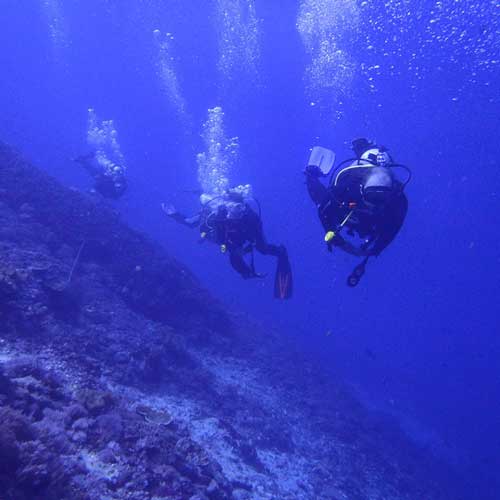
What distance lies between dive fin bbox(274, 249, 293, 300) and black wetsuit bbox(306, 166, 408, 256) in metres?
3.52

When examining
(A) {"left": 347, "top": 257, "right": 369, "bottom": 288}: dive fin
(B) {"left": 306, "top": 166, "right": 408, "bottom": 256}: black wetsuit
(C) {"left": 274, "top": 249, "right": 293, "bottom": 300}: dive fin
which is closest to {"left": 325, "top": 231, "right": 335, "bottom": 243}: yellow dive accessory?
(B) {"left": 306, "top": 166, "right": 408, "bottom": 256}: black wetsuit

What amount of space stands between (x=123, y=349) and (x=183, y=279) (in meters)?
5.08

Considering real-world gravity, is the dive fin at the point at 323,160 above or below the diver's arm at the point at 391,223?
above

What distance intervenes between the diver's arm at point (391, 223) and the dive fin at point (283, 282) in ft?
12.0

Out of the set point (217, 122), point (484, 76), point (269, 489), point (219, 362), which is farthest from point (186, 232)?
point (269, 489)

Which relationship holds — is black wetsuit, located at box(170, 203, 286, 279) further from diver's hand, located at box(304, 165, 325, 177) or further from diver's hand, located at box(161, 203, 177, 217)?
diver's hand, located at box(161, 203, 177, 217)

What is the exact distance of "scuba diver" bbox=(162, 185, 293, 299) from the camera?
8.38 meters

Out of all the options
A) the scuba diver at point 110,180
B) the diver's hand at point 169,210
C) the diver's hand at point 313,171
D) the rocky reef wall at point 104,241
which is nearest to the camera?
the diver's hand at point 313,171

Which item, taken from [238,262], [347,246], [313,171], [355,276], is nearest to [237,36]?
[238,262]

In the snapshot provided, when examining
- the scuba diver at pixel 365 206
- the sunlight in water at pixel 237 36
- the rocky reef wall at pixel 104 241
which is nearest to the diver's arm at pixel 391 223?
the scuba diver at pixel 365 206

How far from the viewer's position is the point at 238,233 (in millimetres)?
8531

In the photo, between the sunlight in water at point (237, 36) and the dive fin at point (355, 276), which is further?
the sunlight in water at point (237, 36)

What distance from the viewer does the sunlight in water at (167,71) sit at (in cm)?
10709

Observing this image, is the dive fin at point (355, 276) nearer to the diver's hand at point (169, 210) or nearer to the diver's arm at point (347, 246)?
the diver's arm at point (347, 246)
